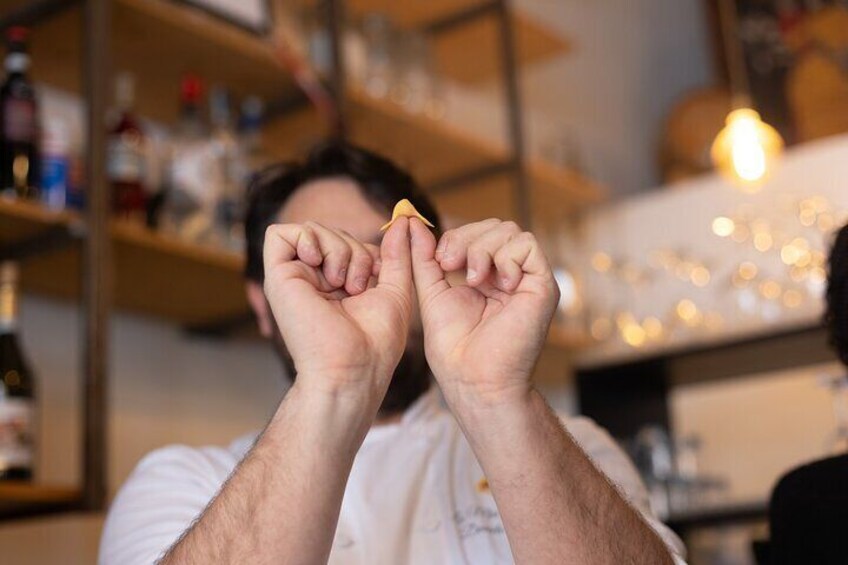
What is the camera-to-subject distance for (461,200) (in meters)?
2.49

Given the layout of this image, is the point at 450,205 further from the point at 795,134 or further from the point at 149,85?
the point at 795,134

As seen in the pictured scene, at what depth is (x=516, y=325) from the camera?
90 centimetres

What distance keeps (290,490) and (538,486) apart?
180mm

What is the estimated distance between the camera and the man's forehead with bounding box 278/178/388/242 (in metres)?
1.32

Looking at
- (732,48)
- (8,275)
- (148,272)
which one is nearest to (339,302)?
(8,275)

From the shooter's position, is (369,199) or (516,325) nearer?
(516,325)

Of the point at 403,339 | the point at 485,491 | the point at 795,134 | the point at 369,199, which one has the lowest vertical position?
the point at 485,491

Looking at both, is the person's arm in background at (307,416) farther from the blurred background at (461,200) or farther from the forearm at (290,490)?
the blurred background at (461,200)

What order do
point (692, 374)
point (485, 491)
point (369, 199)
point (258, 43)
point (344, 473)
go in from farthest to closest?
point (692, 374) → point (258, 43) → point (369, 199) → point (485, 491) → point (344, 473)

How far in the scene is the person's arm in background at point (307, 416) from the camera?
857 mm

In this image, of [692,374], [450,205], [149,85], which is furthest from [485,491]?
[692,374]

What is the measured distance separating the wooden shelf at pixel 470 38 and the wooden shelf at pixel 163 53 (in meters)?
0.53

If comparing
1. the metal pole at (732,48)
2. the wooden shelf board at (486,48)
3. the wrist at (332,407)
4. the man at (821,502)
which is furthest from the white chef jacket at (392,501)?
the metal pole at (732,48)

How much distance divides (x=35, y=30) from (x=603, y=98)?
77.9 inches
